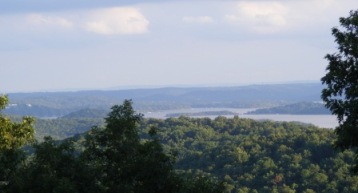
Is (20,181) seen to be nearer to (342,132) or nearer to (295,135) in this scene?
(342,132)

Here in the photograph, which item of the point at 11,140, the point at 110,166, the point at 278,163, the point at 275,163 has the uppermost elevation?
the point at 11,140

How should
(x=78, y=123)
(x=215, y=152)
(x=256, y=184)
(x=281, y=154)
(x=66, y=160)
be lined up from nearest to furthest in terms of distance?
(x=66, y=160) < (x=256, y=184) < (x=281, y=154) < (x=215, y=152) < (x=78, y=123)

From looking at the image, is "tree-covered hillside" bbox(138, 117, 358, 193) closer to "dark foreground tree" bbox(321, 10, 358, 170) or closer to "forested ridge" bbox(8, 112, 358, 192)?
"forested ridge" bbox(8, 112, 358, 192)

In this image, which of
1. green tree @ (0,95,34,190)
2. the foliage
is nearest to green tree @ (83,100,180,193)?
the foliage

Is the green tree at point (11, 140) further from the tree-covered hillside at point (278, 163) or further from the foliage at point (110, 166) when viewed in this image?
the tree-covered hillside at point (278, 163)

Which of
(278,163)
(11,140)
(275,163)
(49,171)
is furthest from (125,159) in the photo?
(275,163)

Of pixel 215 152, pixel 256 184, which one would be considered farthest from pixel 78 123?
pixel 256 184

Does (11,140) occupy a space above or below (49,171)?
above

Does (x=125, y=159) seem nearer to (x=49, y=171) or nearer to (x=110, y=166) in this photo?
(x=110, y=166)
